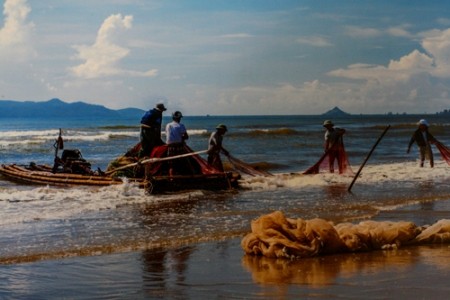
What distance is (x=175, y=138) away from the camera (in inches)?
537

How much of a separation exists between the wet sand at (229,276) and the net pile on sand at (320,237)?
0.12 m

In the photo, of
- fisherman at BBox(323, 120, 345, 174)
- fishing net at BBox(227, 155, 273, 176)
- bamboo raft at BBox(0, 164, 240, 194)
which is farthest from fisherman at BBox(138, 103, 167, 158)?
fisherman at BBox(323, 120, 345, 174)

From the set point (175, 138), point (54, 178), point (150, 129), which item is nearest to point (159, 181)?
point (175, 138)

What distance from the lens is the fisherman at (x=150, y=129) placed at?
45.3 feet

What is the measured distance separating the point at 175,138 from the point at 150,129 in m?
0.67

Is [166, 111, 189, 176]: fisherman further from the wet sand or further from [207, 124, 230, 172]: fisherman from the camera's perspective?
the wet sand

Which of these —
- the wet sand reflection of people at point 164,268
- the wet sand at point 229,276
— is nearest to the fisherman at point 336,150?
the wet sand at point 229,276

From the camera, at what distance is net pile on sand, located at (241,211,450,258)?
267 inches

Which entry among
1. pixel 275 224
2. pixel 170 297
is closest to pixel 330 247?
pixel 275 224

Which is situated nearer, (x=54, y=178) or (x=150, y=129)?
(x=150, y=129)

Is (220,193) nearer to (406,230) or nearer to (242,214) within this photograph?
(242,214)

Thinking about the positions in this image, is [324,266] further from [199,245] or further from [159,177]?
[159,177]

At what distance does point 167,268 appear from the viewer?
21.2 feet

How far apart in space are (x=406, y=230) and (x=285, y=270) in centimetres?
199
